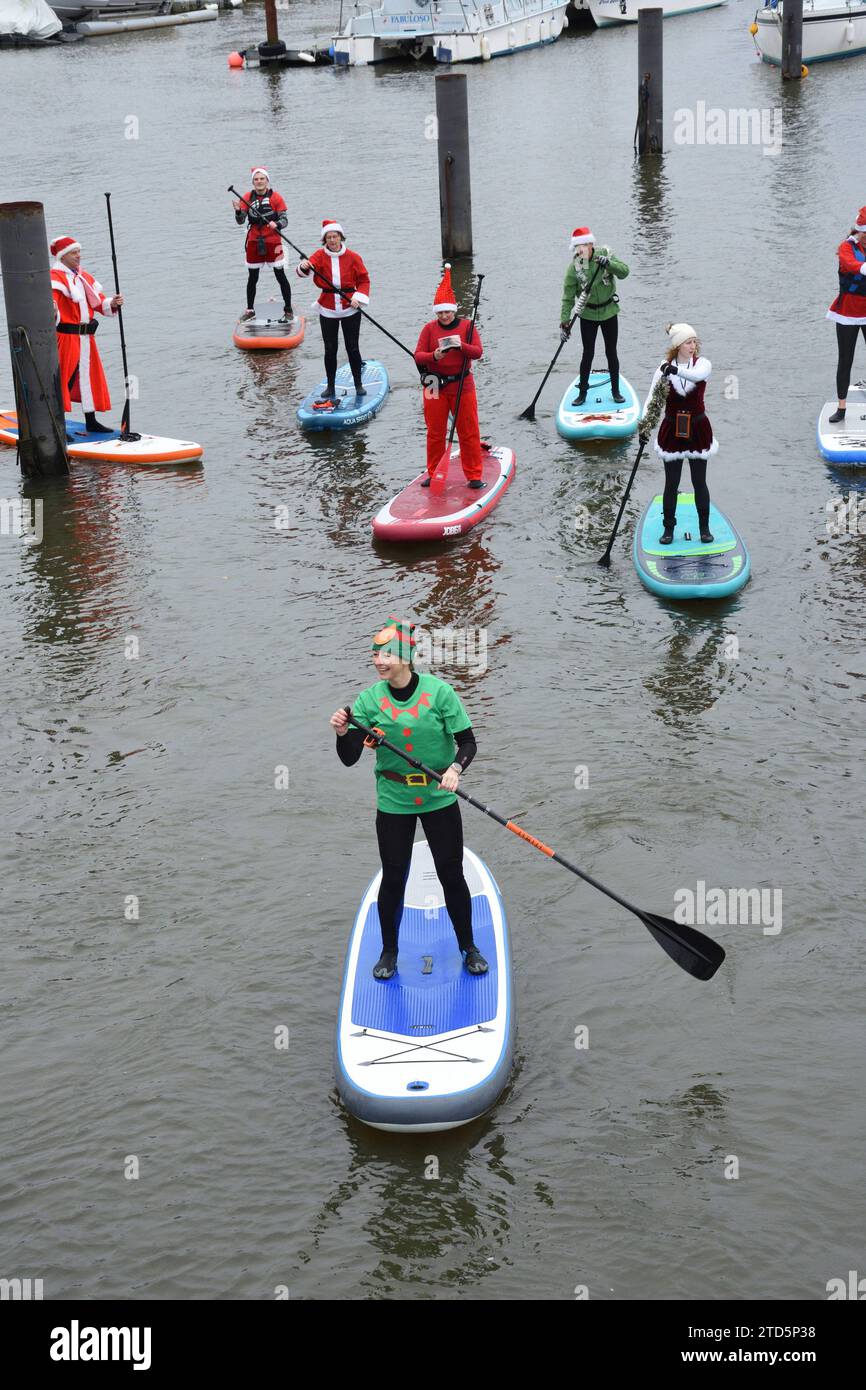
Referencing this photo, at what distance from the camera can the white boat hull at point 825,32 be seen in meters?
37.4

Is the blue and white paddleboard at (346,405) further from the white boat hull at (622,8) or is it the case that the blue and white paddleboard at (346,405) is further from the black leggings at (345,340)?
the white boat hull at (622,8)

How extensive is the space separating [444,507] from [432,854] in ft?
21.7

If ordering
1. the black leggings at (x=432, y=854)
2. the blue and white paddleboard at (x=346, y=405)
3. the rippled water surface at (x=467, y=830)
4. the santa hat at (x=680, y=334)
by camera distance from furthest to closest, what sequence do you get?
the blue and white paddleboard at (x=346, y=405)
the santa hat at (x=680, y=334)
the black leggings at (x=432, y=854)
the rippled water surface at (x=467, y=830)

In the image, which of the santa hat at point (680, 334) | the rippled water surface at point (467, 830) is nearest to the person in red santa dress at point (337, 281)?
the rippled water surface at point (467, 830)

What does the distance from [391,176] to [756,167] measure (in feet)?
23.3

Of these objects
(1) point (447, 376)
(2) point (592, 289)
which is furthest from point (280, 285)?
(1) point (447, 376)

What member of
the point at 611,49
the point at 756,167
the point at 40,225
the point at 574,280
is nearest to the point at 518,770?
the point at 574,280

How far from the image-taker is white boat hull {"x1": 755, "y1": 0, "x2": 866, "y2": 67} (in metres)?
37.4

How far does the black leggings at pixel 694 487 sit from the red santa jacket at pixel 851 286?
292 cm

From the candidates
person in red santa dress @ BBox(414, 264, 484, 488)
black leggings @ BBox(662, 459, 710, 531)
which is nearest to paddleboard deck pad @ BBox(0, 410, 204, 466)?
person in red santa dress @ BBox(414, 264, 484, 488)

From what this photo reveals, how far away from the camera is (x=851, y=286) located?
46.0ft

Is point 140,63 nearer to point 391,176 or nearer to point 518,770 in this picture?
point 391,176

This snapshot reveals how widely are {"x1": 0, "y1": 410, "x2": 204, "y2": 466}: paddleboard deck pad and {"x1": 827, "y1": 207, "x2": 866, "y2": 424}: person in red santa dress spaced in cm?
660

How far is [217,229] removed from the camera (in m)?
26.8
